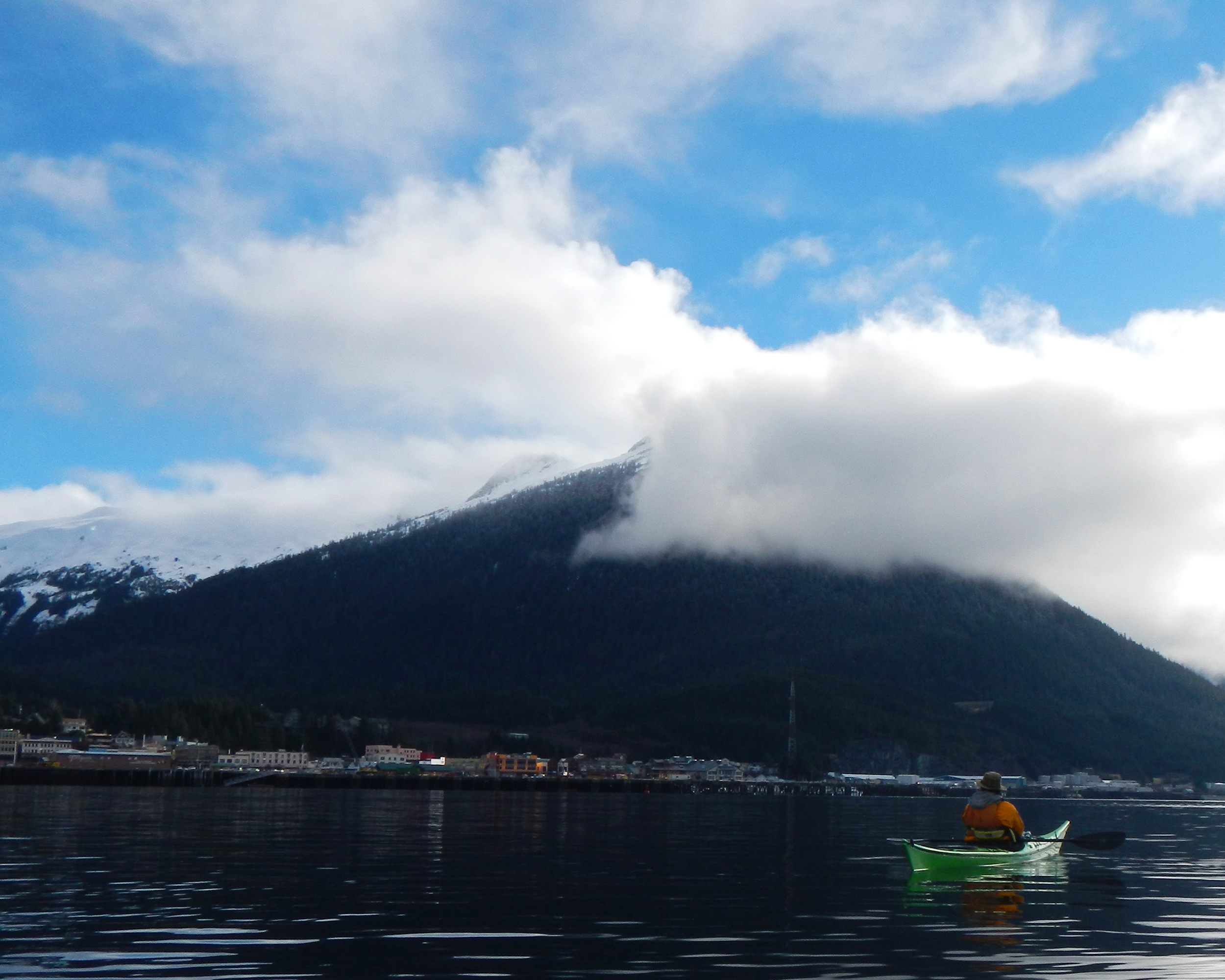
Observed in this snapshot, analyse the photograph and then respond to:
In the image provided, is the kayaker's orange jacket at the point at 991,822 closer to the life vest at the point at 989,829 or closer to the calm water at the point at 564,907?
the life vest at the point at 989,829

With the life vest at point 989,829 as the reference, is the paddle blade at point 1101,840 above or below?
below

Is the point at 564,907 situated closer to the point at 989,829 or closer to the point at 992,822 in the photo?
the point at 992,822

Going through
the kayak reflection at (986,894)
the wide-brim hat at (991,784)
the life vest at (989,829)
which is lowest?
the kayak reflection at (986,894)

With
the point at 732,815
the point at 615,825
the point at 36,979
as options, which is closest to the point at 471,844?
the point at 615,825

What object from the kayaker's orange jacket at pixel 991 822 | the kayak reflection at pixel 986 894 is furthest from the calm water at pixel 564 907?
the kayaker's orange jacket at pixel 991 822

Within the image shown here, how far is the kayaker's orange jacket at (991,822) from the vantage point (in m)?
51.2

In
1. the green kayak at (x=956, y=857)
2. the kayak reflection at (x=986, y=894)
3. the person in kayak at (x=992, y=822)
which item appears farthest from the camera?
the person in kayak at (x=992, y=822)

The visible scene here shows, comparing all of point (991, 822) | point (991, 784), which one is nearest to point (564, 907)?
point (991, 784)

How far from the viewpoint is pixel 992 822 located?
5131 cm

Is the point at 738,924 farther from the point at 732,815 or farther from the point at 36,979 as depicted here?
the point at 732,815

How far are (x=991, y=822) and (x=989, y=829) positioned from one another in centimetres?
43

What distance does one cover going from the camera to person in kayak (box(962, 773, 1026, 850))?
168 ft

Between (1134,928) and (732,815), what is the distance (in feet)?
283

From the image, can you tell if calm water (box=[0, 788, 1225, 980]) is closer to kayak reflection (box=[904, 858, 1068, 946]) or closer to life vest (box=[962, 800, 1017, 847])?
kayak reflection (box=[904, 858, 1068, 946])
